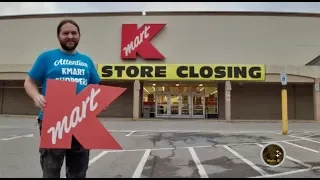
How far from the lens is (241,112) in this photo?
26.6 meters

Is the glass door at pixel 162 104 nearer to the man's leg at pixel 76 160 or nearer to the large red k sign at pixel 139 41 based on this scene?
the large red k sign at pixel 139 41

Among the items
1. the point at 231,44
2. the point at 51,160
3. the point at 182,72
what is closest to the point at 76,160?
the point at 51,160

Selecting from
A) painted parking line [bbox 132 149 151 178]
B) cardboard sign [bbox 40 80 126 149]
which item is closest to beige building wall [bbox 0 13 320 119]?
painted parking line [bbox 132 149 151 178]

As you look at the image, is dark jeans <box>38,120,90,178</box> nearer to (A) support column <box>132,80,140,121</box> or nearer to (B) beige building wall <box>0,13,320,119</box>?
(A) support column <box>132,80,140,121</box>

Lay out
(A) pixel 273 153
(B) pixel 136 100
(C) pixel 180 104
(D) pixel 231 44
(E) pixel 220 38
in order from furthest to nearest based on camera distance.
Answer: (C) pixel 180 104
(E) pixel 220 38
(D) pixel 231 44
(B) pixel 136 100
(A) pixel 273 153

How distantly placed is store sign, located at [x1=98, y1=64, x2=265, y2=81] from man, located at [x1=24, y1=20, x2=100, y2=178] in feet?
67.8

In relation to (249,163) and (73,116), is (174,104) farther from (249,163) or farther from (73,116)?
(73,116)

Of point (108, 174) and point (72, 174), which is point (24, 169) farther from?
point (72, 174)

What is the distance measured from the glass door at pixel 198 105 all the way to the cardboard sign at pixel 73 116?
1008 inches

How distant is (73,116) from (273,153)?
11.9ft

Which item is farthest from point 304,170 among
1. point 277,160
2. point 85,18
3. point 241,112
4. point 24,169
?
point 85,18

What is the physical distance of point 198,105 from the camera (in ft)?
92.7

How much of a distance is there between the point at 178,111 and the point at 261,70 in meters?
8.51

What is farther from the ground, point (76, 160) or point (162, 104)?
point (162, 104)
